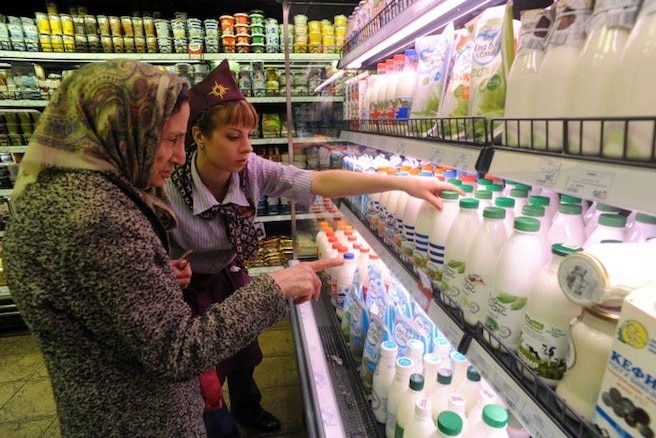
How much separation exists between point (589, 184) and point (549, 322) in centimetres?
22

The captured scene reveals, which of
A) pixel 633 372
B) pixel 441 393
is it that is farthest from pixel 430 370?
pixel 633 372

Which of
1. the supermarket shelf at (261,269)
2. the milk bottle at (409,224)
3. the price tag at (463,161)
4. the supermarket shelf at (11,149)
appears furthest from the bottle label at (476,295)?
the supermarket shelf at (11,149)

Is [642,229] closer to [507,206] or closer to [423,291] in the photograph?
[507,206]

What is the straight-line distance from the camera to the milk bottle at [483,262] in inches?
30.6

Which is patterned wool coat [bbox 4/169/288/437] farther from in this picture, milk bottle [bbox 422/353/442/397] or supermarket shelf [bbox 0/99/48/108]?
supermarket shelf [bbox 0/99/48/108]

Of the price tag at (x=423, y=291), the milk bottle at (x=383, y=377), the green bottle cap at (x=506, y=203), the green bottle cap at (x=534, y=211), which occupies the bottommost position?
the milk bottle at (x=383, y=377)

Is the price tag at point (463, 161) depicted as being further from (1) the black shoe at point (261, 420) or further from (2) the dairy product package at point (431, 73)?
(1) the black shoe at point (261, 420)

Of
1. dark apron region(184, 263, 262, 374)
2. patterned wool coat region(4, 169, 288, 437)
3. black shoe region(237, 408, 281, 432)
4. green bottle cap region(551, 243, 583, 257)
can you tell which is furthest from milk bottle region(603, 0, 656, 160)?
black shoe region(237, 408, 281, 432)

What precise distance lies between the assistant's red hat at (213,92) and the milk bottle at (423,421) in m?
1.12

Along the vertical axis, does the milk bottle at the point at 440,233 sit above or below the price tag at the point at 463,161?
below

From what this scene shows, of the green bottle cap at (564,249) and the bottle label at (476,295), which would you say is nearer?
the green bottle cap at (564,249)

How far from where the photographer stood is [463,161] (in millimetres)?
832

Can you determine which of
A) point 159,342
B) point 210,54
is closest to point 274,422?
point 159,342

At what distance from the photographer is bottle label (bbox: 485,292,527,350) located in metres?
0.69
